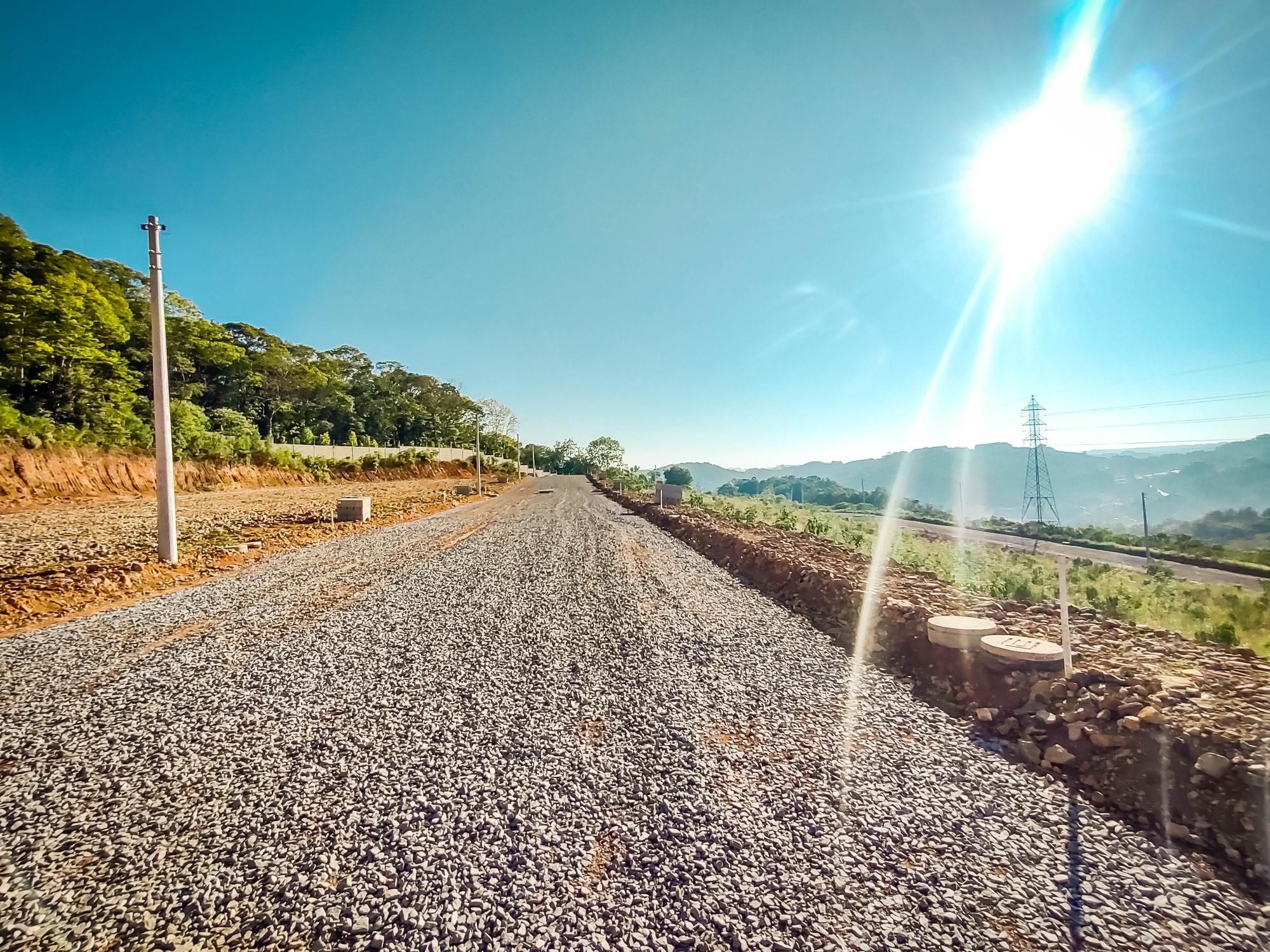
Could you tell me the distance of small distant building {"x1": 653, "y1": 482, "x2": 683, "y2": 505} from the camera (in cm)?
2544

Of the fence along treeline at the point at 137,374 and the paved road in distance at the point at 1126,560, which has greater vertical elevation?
the fence along treeline at the point at 137,374

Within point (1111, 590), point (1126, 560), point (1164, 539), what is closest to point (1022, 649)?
point (1111, 590)

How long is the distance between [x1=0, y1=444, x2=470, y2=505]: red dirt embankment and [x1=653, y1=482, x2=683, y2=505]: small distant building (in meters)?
24.2

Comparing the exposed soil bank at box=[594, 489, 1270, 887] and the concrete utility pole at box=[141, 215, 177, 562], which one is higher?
the concrete utility pole at box=[141, 215, 177, 562]

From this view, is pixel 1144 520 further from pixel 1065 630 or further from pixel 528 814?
pixel 528 814

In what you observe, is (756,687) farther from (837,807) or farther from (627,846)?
(627,846)

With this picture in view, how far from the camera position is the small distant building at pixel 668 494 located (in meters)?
25.4

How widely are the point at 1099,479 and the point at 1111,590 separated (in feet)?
314

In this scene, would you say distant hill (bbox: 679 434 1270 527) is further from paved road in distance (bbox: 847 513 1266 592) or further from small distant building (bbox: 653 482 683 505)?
small distant building (bbox: 653 482 683 505)

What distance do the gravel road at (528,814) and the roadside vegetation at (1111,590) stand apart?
3744 millimetres

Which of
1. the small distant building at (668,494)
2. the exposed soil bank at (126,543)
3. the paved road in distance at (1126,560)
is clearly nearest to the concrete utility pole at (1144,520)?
the paved road in distance at (1126,560)

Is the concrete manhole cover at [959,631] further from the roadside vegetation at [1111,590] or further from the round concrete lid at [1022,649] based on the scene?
the roadside vegetation at [1111,590]

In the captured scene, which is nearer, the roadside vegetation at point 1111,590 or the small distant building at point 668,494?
the roadside vegetation at point 1111,590

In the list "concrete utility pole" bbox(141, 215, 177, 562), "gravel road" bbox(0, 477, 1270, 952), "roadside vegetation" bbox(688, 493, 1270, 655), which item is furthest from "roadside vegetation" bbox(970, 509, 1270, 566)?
"concrete utility pole" bbox(141, 215, 177, 562)
